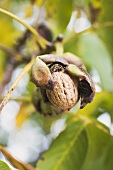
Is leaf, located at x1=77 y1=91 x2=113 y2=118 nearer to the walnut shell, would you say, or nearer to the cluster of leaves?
the cluster of leaves

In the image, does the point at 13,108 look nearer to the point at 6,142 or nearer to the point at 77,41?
the point at 6,142

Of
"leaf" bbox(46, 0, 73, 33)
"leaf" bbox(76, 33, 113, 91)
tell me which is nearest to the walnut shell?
"leaf" bbox(46, 0, 73, 33)

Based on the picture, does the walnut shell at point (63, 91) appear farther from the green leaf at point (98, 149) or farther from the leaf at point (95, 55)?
the leaf at point (95, 55)

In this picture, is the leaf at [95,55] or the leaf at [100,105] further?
the leaf at [95,55]

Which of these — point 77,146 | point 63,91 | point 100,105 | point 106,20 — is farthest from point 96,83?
point 63,91

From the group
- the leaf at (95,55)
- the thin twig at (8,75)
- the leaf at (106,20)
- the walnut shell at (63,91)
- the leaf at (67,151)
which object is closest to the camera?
the walnut shell at (63,91)

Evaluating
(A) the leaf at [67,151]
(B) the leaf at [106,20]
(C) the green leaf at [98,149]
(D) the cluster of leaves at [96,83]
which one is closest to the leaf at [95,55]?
(D) the cluster of leaves at [96,83]
